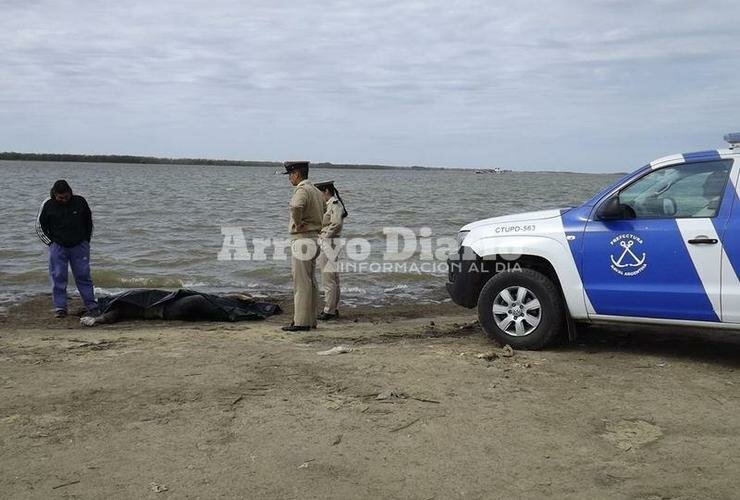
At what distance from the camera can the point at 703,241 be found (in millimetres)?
5520

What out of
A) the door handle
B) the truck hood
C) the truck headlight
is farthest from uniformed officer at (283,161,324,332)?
the door handle

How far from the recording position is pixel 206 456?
4.01 metres

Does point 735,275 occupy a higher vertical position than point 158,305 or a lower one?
higher

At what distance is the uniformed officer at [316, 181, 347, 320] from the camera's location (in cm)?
908

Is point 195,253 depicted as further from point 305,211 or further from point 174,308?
point 305,211

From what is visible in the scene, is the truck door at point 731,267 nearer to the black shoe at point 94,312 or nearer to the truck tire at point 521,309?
the truck tire at point 521,309

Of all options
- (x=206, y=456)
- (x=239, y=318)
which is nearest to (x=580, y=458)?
(x=206, y=456)

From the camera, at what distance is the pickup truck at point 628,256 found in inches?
218

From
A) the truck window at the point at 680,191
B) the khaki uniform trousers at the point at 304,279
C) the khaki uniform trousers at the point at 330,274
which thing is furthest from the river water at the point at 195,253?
the truck window at the point at 680,191

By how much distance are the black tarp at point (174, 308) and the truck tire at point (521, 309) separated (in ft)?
12.8

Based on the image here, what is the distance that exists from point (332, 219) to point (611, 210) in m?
4.14

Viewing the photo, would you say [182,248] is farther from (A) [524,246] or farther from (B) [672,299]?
(B) [672,299]

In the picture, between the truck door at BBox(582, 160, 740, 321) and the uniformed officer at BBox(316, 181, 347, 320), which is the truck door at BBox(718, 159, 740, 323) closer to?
the truck door at BBox(582, 160, 740, 321)

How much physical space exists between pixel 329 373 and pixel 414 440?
150 centimetres
